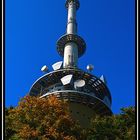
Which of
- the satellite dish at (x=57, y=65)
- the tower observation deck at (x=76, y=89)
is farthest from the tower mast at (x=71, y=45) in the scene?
the satellite dish at (x=57, y=65)

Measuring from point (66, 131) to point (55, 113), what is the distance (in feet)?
7.74

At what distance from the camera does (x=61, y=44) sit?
51.1 m

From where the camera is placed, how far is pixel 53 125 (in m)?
24.0

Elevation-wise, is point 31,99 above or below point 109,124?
above

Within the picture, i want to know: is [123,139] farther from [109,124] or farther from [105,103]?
[105,103]

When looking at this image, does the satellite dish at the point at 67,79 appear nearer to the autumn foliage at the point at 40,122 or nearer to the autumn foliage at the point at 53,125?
the autumn foliage at the point at 40,122

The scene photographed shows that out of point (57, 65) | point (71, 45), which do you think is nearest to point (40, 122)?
point (57, 65)

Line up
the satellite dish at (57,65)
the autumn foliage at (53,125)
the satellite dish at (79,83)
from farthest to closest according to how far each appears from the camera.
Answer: the satellite dish at (57,65)
the satellite dish at (79,83)
the autumn foliage at (53,125)

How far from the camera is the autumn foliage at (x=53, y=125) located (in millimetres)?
22750

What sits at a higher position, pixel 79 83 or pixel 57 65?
pixel 57 65

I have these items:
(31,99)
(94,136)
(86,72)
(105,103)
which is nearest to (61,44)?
(86,72)

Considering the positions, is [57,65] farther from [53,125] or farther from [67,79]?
[53,125]
